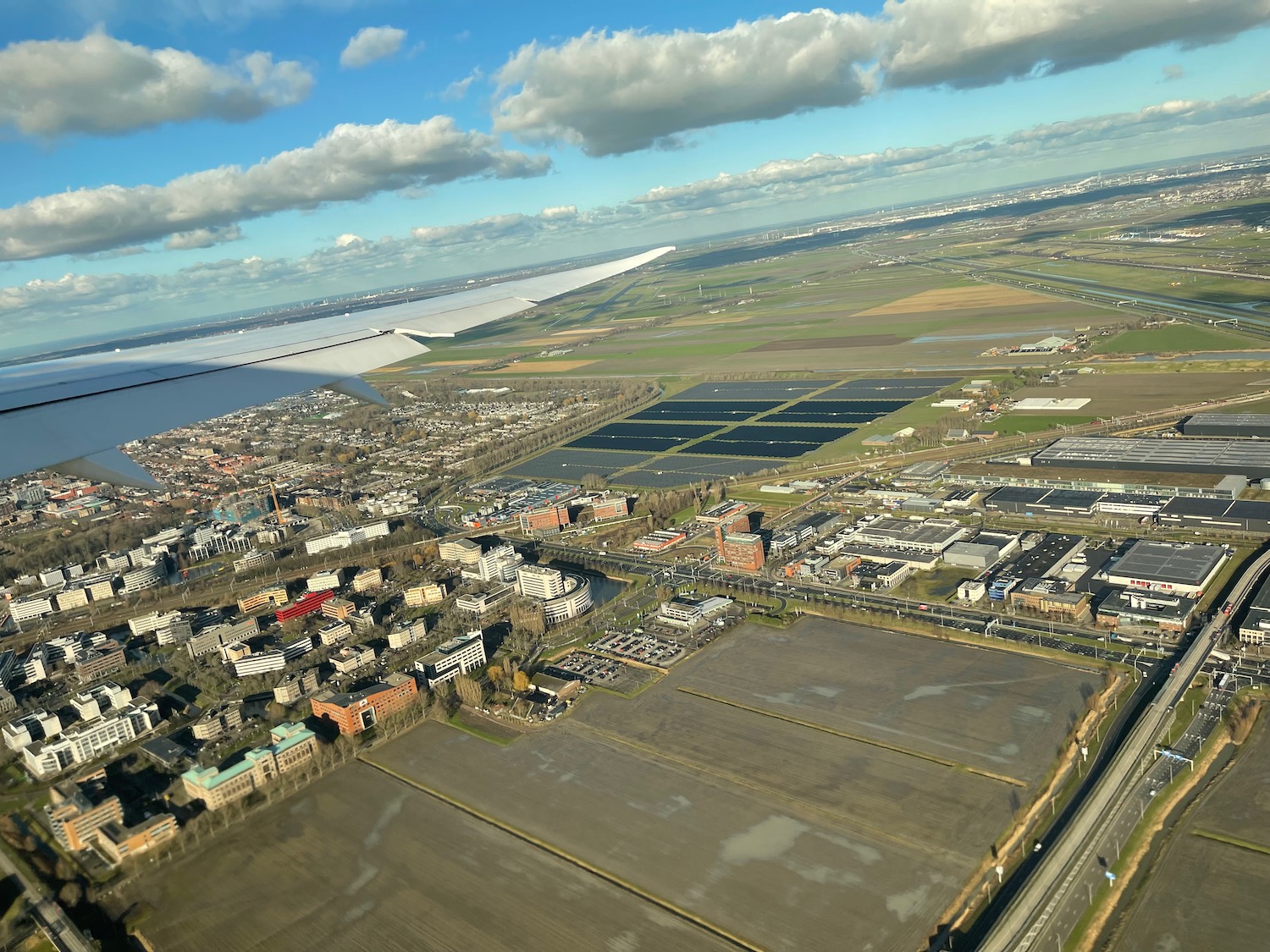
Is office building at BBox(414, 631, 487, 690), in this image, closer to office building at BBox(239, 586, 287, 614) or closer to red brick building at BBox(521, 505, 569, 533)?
office building at BBox(239, 586, 287, 614)

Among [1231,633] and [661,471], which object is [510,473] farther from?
[1231,633]

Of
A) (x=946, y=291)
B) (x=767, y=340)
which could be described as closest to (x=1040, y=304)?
(x=946, y=291)

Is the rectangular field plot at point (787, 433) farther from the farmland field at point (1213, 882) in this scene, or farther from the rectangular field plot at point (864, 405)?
the farmland field at point (1213, 882)

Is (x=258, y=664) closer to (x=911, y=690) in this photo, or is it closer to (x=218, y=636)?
(x=218, y=636)

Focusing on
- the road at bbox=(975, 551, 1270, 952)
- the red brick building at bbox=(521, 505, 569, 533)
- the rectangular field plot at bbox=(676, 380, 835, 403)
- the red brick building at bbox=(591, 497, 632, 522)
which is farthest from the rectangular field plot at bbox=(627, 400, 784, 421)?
the road at bbox=(975, 551, 1270, 952)

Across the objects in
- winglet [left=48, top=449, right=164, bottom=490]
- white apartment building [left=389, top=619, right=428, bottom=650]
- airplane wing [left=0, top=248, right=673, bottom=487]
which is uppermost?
airplane wing [left=0, top=248, right=673, bottom=487]

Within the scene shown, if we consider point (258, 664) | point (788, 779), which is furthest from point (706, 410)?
point (788, 779)
